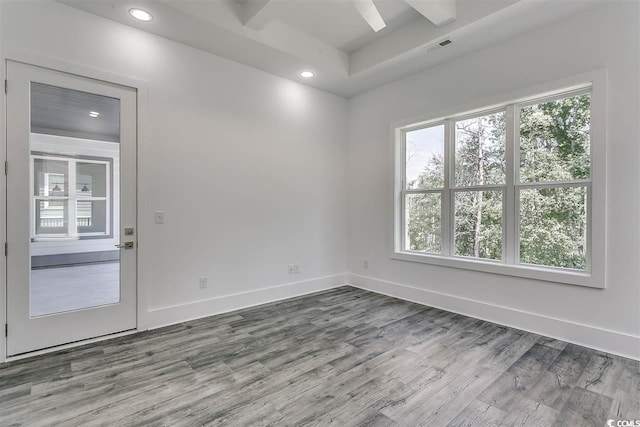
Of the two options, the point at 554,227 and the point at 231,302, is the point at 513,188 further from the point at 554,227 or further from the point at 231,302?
the point at 231,302

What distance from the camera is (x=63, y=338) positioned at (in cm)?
272

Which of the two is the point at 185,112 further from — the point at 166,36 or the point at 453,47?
the point at 453,47

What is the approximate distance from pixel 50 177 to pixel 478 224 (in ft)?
14.5

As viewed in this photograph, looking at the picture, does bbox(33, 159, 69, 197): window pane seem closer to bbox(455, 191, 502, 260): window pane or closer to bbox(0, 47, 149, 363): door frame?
bbox(0, 47, 149, 363): door frame

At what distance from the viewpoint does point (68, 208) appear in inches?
112

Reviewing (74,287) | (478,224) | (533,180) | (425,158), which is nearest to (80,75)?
(74,287)

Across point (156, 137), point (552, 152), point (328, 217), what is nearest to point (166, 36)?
point (156, 137)

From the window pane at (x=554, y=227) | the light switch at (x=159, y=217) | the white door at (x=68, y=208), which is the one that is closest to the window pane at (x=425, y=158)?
the window pane at (x=554, y=227)

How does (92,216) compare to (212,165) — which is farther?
(212,165)

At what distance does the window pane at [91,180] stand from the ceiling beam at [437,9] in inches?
130

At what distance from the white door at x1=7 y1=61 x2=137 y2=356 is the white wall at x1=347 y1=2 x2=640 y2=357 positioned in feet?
10.7

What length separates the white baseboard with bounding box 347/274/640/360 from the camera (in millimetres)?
2616

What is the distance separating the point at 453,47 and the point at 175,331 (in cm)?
427

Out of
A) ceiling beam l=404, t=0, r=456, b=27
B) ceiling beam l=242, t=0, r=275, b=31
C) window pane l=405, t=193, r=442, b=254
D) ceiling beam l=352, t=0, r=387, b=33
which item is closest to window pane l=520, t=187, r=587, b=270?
window pane l=405, t=193, r=442, b=254
